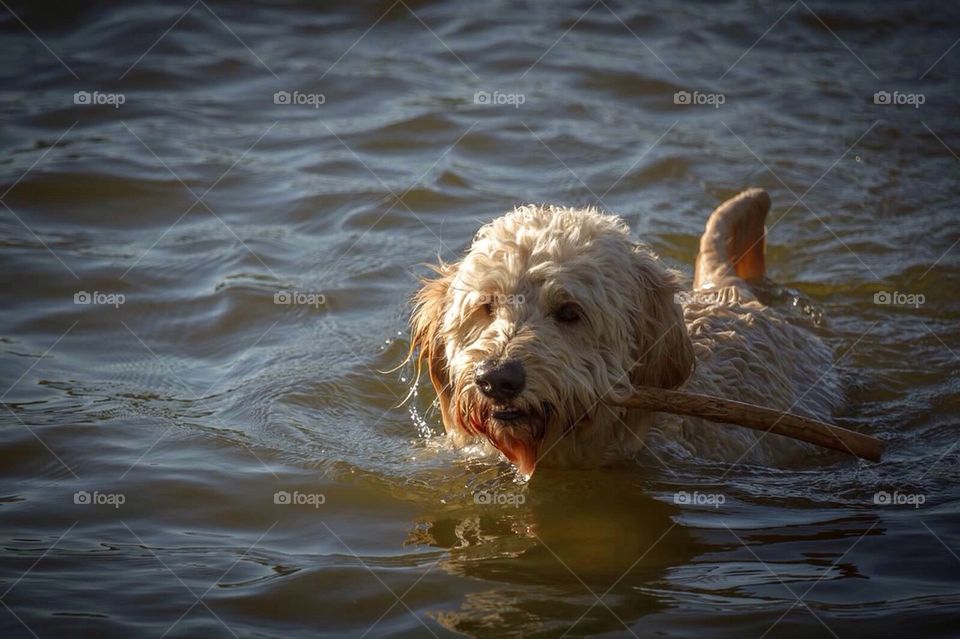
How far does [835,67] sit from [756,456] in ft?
32.1

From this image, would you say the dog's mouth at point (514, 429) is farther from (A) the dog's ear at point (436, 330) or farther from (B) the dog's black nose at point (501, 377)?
(A) the dog's ear at point (436, 330)

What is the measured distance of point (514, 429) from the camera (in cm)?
666

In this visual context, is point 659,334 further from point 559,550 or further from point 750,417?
point 559,550

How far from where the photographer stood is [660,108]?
14.7 meters

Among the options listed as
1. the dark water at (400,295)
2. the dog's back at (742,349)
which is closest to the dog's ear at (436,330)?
the dark water at (400,295)

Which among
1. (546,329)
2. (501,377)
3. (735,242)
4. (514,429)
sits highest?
(735,242)

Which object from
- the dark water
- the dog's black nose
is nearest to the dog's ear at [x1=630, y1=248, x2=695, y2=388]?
the dark water

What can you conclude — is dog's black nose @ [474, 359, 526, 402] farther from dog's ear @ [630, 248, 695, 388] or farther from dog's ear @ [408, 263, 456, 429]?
dog's ear @ [630, 248, 695, 388]

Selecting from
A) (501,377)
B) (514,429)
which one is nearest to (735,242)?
(514,429)

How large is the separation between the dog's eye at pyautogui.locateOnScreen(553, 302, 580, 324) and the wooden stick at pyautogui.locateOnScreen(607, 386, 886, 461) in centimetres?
51

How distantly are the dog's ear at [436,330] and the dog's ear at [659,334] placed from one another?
1.11 m

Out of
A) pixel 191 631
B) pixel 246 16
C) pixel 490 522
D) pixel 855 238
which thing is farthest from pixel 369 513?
pixel 246 16

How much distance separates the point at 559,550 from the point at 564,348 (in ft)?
3.82

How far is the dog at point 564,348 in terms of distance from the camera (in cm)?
654
